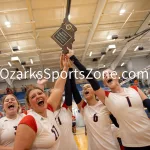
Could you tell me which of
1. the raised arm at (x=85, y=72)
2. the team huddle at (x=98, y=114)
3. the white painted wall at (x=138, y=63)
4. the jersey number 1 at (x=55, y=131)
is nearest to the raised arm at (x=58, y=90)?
the team huddle at (x=98, y=114)

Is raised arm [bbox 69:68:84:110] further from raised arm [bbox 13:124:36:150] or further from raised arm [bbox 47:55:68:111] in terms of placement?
raised arm [bbox 13:124:36:150]

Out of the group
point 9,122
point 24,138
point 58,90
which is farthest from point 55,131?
point 9,122

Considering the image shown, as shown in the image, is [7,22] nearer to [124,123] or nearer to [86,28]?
[86,28]

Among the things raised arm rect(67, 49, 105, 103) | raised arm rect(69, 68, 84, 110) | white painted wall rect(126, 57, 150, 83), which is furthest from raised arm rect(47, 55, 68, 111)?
white painted wall rect(126, 57, 150, 83)

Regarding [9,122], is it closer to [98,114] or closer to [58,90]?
[58,90]

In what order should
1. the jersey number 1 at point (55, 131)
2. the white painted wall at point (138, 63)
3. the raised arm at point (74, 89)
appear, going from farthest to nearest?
the white painted wall at point (138, 63)
the raised arm at point (74, 89)
the jersey number 1 at point (55, 131)

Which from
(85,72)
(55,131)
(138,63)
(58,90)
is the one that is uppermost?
(138,63)

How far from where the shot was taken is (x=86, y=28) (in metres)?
10.4

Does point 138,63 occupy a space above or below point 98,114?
above

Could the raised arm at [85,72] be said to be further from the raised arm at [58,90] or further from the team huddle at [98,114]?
the raised arm at [58,90]

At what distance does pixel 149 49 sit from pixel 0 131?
52.0 ft

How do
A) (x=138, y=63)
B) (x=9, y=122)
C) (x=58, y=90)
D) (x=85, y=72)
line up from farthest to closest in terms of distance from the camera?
(x=138, y=63) → (x=9, y=122) → (x=85, y=72) → (x=58, y=90)

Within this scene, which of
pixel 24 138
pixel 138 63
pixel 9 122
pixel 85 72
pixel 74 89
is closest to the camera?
pixel 24 138

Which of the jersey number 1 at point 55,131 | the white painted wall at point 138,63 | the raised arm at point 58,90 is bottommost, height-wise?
the jersey number 1 at point 55,131
